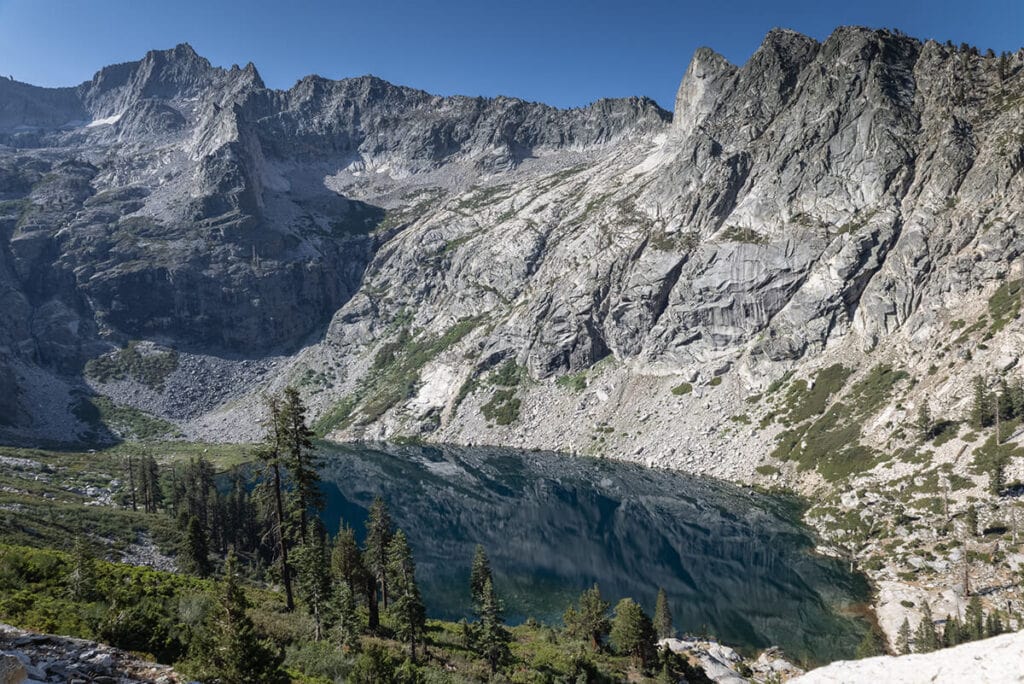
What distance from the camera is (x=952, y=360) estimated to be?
8162 cm

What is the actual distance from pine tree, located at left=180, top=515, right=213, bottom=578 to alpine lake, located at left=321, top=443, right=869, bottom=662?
1976cm

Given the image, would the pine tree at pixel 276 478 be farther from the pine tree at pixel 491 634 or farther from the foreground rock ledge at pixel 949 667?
the foreground rock ledge at pixel 949 667

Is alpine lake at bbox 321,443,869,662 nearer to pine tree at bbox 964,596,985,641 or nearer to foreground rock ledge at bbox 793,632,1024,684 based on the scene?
pine tree at bbox 964,596,985,641

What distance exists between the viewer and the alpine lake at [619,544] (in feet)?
167

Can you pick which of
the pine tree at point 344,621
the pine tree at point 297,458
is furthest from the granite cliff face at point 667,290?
the pine tree at point 297,458

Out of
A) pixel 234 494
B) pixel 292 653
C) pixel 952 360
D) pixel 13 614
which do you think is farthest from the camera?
pixel 952 360

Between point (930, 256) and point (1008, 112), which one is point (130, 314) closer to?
point (930, 256)

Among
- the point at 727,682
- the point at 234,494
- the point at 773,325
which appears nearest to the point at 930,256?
the point at 773,325

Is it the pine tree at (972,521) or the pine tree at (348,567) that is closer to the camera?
the pine tree at (348,567)

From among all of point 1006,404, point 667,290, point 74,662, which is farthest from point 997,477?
point 667,290

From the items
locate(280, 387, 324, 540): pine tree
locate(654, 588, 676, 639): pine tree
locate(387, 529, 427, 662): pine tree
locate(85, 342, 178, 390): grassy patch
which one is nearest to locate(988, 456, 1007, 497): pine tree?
locate(654, 588, 676, 639): pine tree

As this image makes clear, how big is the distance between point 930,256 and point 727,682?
348 ft

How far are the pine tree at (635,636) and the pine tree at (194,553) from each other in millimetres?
32789

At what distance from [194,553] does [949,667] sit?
5085 cm
